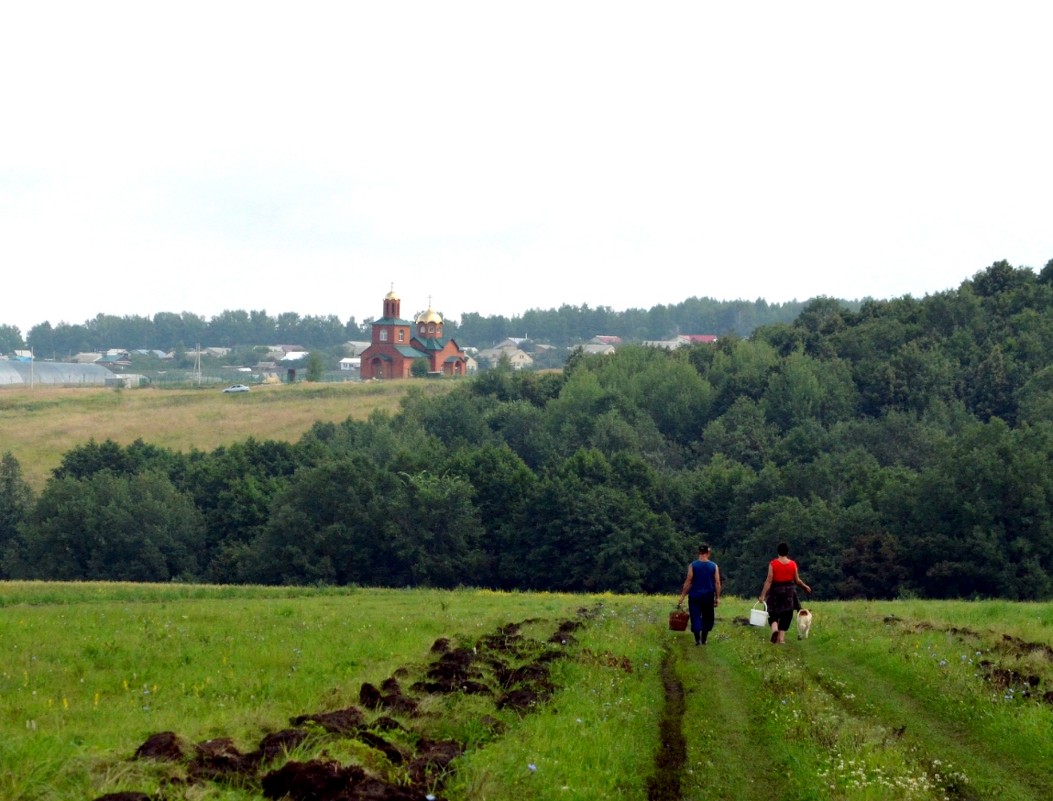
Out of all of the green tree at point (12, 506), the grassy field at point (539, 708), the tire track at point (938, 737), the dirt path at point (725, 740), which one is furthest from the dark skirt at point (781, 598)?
the green tree at point (12, 506)

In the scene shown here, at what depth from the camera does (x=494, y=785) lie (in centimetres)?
1044

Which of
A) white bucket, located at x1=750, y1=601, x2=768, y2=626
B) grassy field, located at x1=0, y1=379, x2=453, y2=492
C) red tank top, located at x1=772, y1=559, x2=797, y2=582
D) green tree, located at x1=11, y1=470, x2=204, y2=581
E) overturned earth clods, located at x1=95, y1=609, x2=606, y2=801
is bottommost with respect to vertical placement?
green tree, located at x1=11, y1=470, x2=204, y2=581

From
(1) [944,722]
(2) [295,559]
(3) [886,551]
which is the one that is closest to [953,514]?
(3) [886,551]

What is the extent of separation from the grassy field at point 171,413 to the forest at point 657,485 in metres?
14.2

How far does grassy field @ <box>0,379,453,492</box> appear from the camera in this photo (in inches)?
4990

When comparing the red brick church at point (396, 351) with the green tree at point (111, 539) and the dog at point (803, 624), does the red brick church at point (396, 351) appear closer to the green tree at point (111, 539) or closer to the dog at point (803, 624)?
the green tree at point (111, 539)

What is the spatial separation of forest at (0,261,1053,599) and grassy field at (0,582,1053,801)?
4032 centimetres

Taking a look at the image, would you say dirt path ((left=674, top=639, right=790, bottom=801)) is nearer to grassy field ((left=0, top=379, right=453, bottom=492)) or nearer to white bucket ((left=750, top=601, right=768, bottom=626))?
white bucket ((left=750, top=601, right=768, bottom=626))

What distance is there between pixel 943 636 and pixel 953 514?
152 ft

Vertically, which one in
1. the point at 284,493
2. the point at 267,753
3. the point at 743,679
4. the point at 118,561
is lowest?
the point at 118,561

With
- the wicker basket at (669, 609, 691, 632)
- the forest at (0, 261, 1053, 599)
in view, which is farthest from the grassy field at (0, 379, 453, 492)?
the wicker basket at (669, 609, 691, 632)

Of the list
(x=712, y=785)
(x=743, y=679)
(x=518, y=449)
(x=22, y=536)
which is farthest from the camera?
(x=518, y=449)

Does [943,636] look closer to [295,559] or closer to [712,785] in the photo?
[712,785]

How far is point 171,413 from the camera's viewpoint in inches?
5787
